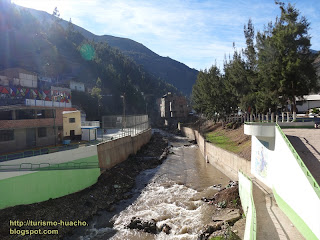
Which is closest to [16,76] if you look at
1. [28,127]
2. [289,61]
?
[28,127]

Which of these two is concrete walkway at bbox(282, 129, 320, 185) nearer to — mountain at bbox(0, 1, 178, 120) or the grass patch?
the grass patch

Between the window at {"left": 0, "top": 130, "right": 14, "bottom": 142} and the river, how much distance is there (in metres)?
12.7

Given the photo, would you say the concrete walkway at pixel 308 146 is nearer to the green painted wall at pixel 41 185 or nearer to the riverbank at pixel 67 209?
the riverbank at pixel 67 209

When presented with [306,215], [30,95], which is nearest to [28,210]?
[306,215]

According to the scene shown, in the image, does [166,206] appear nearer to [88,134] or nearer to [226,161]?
[226,161]

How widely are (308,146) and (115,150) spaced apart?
2288 centimetres

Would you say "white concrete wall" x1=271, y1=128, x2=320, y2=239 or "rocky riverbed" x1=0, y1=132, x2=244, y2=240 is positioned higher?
"white concrete wall" x1=271, y1=128, x2=320, y2=239

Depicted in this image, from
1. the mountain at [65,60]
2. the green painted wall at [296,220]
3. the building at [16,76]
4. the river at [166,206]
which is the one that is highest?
the mountain at [65,60]

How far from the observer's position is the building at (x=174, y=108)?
359 feet

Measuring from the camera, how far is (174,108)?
109m

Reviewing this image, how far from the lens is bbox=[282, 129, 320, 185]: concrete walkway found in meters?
13.9

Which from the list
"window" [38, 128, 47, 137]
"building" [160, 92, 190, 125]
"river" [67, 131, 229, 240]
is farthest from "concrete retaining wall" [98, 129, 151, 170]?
"building" [160, 92, 190, 125]

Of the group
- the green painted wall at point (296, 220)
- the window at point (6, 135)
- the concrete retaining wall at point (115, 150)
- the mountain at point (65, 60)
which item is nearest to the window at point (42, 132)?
the window at point (6, 135)

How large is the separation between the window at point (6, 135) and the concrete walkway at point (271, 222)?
76.5 feet
